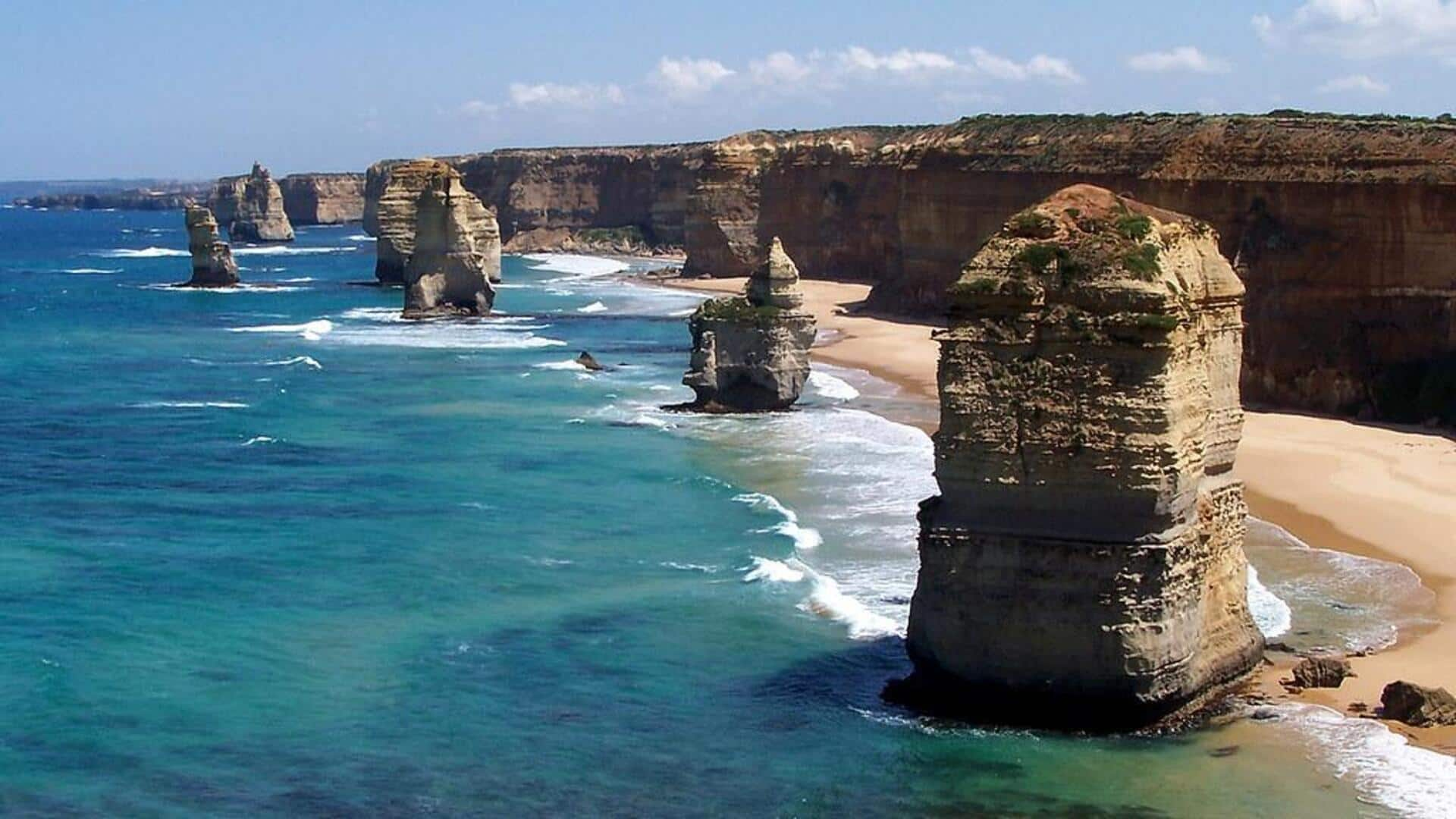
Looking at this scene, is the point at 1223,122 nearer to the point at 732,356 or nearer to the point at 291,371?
the point at 732,356

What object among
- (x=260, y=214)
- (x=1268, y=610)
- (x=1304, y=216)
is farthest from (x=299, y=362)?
(x=260, y=214)

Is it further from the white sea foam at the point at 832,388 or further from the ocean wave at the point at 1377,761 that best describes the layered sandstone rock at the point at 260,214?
the ocean wave at the point at 1377,761

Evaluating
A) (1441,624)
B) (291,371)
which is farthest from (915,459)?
(291,371)

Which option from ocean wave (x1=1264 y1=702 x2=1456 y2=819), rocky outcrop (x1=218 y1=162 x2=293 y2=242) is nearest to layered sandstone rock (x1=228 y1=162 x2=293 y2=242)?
rocky outcrop (x1=218 y1=162 x2=293 y2=242)

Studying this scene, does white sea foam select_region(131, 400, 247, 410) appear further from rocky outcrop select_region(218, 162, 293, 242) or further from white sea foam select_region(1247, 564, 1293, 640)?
rocky outcrop select_region(218, 162, 293, 242)

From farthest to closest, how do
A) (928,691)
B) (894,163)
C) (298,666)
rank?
(894,163) → (298,666) → (928,691)

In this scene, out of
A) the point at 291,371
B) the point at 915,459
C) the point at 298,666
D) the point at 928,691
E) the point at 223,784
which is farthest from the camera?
the point at 291,371
